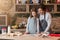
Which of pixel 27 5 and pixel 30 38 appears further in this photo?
pixel 27 5

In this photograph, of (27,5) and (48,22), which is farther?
(27,5)

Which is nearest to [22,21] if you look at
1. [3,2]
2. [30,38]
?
[3,2]

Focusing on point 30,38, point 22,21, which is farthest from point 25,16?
point 30,38

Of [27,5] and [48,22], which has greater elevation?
[27,5]

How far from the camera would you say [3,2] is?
370 cm

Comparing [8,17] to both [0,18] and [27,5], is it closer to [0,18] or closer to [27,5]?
[0,18]

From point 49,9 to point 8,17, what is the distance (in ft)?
3.08

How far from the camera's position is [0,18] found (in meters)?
3.73

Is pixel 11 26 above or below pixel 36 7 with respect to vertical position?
below

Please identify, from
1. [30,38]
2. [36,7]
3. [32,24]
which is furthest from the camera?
[36,7]

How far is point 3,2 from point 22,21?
1.98 ft

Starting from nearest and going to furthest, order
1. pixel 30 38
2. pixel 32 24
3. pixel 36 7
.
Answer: pixel 30 38 → pixel 32 24 → pixel 36 7

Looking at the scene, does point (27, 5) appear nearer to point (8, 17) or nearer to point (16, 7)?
point (16, 7)

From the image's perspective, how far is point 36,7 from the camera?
11.7 ft
